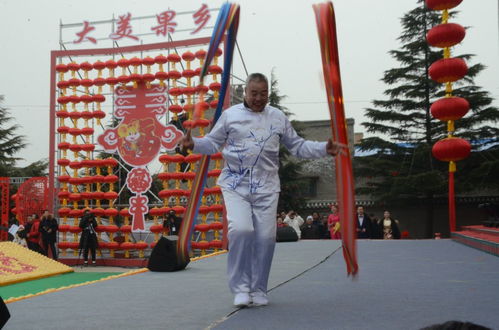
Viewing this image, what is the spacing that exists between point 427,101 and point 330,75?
2187cm

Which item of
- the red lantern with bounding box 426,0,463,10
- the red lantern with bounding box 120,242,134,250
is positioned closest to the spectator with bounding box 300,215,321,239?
the red lantern with bounding box 120,242,134,250

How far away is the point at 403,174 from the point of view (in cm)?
2386

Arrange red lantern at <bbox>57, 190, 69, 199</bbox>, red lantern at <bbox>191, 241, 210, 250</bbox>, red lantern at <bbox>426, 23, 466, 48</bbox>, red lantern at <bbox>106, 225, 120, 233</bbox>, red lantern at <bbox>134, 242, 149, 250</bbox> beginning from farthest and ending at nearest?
1. red lantern at <bbox>57, 190, 69, 199</bbox>
2. red lantern at <bbox>106, 225, 120, 233</bbox>
3. red lantern at <bbox>134, 242, 149, 250</bbox>
4. red lantern at <bbox>191, 241, 210, 250</bbox>
5. red lantern at <bbox>426, 23, 466, 48</bbox>

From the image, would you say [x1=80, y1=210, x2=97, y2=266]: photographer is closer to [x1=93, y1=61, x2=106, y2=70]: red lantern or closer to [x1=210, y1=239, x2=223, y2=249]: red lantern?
[x1=210, y1=239, x2=223, y2=249]: red lantern

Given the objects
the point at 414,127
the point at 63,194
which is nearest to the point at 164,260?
the point at 63,194

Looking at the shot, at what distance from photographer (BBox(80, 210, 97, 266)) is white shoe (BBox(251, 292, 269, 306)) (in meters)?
10.9

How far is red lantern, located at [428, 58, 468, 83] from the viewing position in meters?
10.6

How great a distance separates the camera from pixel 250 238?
344cm

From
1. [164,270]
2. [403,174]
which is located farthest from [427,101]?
[164,270]

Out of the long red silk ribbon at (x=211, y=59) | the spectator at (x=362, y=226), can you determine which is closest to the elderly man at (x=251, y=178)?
the long red silk ribbon at (x=211, y=59)

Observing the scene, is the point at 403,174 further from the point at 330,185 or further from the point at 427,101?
the point at 330,185

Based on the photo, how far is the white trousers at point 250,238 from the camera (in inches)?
134

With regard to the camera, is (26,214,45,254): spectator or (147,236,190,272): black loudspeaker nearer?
(147,236,190,272): black loudspeaker

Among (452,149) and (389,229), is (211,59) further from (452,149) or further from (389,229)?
(389,229)
